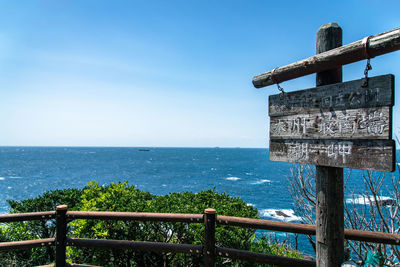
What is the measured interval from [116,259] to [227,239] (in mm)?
2071

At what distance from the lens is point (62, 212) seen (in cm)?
342

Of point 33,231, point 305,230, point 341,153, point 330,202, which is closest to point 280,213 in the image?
point 33,231

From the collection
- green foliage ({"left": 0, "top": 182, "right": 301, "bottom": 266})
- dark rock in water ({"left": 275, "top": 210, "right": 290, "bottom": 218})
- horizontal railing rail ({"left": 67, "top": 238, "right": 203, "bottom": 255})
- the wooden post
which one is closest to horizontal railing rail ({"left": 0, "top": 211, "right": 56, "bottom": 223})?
horizontal railing rail ({"left": 67, "top": 238, "right": 203, "bottom": 255})

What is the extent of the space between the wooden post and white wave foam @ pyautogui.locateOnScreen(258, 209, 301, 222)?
2612 cm

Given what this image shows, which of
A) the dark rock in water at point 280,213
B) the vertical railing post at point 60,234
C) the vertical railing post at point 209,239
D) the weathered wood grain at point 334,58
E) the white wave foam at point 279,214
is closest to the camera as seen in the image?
the weathered wood grain at point 334,58

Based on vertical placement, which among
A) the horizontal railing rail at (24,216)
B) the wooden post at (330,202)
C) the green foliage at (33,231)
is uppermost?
the wooden post at (330,202)

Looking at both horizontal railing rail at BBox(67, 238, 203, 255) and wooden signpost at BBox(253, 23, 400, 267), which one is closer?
wooden signpost at BBox(253, 23, 400, 267)

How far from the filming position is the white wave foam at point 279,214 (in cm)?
2673

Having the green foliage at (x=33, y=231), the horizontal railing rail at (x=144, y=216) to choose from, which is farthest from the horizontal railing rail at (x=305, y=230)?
the green foliage at (x=33, y=231)

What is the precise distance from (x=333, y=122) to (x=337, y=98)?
0.20m

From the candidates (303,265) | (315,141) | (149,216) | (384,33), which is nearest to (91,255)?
(149,216)

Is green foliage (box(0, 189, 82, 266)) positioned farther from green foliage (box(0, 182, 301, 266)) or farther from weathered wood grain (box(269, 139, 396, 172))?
weathered wood grain (box(269, 139, 396, 172))

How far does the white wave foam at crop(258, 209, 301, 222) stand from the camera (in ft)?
87.7

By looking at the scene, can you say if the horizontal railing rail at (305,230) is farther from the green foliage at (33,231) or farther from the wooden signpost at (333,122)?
the green foliage at (33,231)
